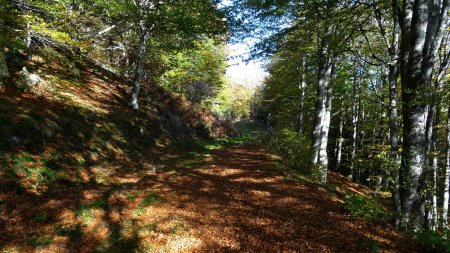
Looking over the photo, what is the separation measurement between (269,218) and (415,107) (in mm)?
4068

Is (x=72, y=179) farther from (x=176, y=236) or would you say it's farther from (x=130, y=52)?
(x=130, y=52)

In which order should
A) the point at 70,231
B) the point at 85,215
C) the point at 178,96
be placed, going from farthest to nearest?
the point at 178,96
the point at 85,215
the point at 70,231

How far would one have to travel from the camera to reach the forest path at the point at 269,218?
5586 millimetres

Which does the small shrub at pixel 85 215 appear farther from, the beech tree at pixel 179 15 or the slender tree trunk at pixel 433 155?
the beech tree at pixel 179 15

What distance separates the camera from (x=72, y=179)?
8.69m

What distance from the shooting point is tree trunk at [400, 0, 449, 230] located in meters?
5.67

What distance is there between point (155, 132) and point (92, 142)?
5.66 meters

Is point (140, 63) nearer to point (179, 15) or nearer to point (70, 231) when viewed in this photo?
point (179, 15)

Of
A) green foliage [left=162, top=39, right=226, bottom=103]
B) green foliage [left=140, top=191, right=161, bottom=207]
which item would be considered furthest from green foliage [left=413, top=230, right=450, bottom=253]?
green foliage [left=162, top=39, right=226, bottom=103]

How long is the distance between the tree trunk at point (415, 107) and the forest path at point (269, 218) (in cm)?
79

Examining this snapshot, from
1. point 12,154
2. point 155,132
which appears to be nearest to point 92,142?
point 12,154

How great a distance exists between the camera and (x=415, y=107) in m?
5.74

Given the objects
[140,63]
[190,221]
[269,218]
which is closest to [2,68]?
[140,63]

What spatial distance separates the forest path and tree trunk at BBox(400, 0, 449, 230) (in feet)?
2.58
